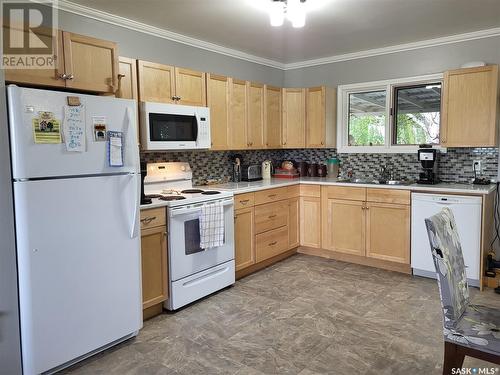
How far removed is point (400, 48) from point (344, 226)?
2.13 meters

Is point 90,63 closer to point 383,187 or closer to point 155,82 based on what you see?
point 155,82

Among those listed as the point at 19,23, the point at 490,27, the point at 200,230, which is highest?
the point at 490,27

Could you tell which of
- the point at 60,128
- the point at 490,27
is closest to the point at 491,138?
the point at 490,27

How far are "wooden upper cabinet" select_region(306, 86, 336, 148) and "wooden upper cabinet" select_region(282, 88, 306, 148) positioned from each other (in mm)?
66

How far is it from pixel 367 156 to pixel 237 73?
190 cm

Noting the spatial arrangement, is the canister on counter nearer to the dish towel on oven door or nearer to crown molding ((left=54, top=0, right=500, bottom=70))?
crown molding ((left=54, top=0, right=500, bottom=70))

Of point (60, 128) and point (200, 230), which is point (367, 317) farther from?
point (60, 128)

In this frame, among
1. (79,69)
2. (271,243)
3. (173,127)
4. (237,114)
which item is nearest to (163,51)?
(173,127)

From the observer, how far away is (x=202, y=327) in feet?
9.58

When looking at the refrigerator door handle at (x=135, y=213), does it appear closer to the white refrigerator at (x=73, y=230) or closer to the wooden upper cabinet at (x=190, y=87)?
the white refrigerator at (x=73, y=230)

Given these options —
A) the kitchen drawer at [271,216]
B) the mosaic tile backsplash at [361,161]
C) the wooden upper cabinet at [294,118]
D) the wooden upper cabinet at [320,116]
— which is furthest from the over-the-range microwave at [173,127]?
the wooden upper cabinet at [320,116]

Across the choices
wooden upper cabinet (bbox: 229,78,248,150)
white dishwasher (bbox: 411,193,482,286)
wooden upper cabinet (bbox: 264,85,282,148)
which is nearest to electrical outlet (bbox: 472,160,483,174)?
white dishwasher (bbox: 411,193,482,286)

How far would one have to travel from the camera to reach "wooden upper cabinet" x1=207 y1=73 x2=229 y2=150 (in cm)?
394

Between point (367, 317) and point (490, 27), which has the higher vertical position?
point (490, 27)
